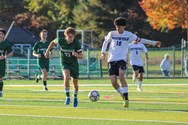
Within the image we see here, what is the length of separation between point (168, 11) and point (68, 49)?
31.3m

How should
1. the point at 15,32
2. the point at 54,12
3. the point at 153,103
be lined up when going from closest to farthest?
1. the point at 153,103
2. the point at 15,32
3. the point at 54,12

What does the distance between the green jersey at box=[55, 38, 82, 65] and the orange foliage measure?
30523mm

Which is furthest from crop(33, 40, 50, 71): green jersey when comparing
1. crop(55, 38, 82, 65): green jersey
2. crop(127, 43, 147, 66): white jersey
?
crop(55, 38, 82, 65): green jersey

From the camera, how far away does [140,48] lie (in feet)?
92.8

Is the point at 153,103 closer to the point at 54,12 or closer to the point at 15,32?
the point at 15,32

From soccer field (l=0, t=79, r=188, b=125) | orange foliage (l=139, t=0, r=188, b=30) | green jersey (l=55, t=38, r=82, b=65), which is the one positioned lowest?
soccer field (l=0, t=79, r=188, b=125)

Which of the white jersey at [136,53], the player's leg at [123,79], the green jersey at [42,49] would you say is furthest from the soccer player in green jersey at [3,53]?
the white jersey at [136,53]

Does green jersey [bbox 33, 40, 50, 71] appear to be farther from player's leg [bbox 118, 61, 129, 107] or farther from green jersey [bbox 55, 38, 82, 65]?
player's leg [bbox 118, 61, 129, 107]

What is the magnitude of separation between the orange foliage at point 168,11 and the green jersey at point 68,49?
100 feet

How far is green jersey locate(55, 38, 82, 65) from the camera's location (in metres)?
19.1

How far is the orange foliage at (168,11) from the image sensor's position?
4931 cm

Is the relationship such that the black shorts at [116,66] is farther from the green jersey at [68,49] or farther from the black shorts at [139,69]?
the black shorts at [139,69]

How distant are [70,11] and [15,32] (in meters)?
9.46

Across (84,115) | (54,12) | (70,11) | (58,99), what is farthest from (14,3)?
(84,115)
